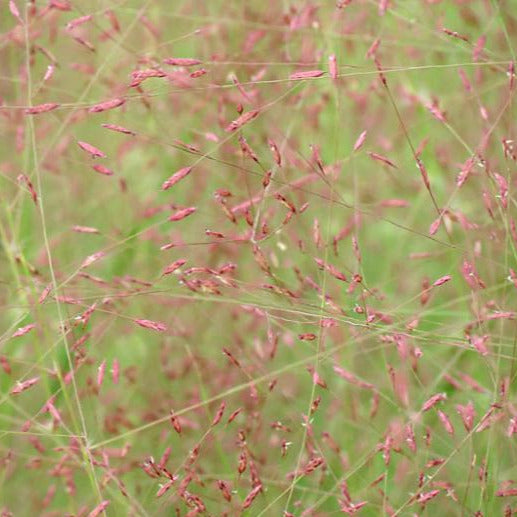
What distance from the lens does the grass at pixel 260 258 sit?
6.59 ft

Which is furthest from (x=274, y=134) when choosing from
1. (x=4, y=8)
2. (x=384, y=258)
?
(x=4, y=8)

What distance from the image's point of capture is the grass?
201 centimetres

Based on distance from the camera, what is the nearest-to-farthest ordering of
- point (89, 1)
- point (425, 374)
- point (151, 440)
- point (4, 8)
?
1. point (151, 440)
2. point (425, 374)
3. point (4, 8)
4. point (89, 1)

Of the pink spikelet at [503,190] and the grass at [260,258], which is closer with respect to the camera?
the pink spikelet at [503,190]

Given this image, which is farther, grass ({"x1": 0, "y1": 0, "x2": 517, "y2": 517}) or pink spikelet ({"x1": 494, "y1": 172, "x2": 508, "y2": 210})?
grass ({"x1": 0, "y1": 0, "x2": 517, "y2": 517})

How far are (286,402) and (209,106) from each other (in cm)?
87

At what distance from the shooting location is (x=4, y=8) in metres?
2.88

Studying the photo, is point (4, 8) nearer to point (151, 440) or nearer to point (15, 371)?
point (15, 371)

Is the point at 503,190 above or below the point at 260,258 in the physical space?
above

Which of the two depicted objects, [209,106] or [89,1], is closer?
[209,106]

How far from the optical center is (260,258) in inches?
71.3

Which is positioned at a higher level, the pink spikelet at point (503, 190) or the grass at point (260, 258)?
the pink spikelet at point (503, 190)

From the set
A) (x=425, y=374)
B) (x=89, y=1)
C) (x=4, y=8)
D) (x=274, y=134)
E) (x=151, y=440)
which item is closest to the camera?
(x=151, y=440)

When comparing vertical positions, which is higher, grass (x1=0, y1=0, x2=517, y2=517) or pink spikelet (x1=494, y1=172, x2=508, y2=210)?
pink spikelet (x1=494, y1=172, x2=508, y2=210)
